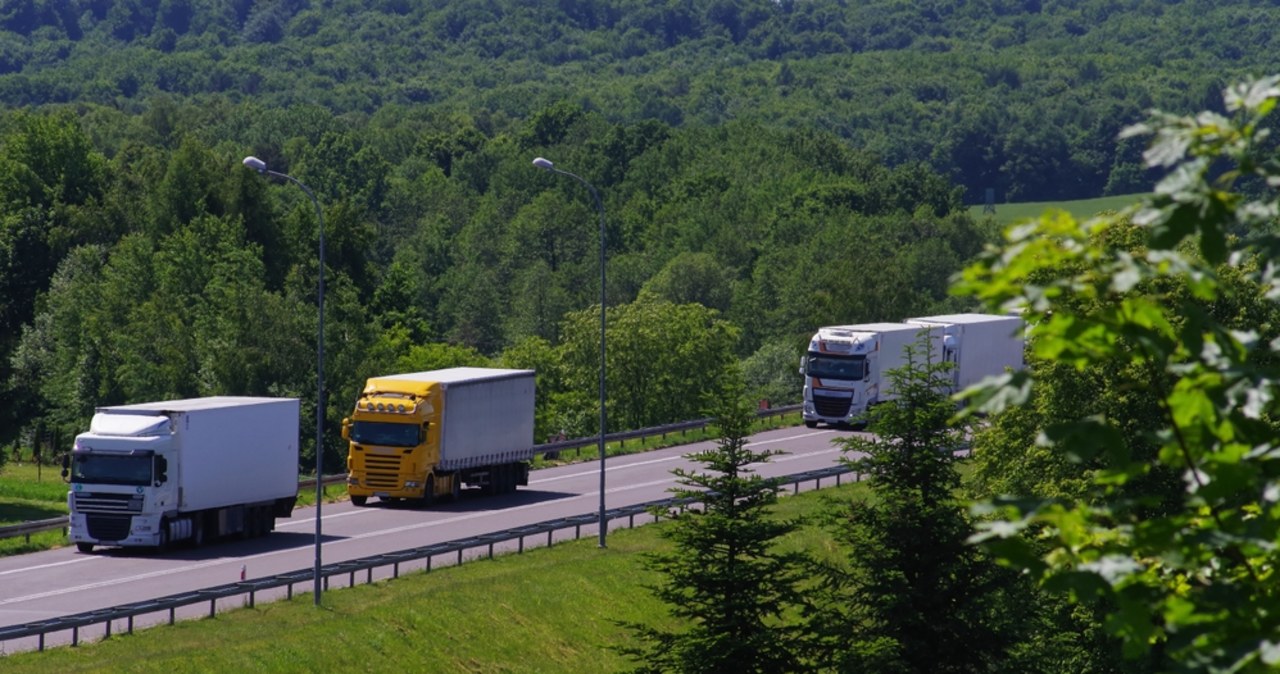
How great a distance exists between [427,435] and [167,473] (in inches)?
322

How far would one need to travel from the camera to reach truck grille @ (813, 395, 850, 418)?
6431 cm

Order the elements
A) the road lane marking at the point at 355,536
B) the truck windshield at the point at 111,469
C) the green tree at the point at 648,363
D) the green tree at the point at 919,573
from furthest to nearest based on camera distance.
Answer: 1. the green tree at the point at 648,363
2. the truck windshield at the point at 111,469
3. the road lane marking at the point at 355,536
4. the green tree at the point at 919,573

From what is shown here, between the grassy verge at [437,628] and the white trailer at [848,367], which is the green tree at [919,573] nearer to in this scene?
the grassy verge at [437,628]

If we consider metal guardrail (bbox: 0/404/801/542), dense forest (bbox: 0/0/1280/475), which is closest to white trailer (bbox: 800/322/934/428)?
metal guardrail (bbox: 0/404/801/542)

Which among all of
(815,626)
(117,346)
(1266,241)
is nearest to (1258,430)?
(1266,241)

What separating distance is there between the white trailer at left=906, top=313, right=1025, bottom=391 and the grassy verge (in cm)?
2428

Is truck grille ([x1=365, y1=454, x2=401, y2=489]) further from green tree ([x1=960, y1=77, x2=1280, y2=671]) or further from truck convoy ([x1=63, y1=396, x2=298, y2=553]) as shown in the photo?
green tree ([x1=960, y1=77, x2=1280, y2=671])

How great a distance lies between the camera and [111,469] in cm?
4006

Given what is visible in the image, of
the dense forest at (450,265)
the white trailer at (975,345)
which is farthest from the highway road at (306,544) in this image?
the dense forest at (450,265)

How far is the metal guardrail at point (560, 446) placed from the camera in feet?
136

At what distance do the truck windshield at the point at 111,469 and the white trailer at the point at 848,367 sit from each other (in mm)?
28219

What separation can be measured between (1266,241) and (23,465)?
66.5 m

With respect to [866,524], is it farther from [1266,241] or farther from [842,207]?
[842,207]

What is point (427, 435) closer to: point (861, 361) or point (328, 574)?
point (328, 574)
